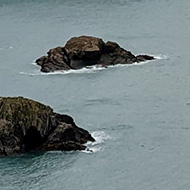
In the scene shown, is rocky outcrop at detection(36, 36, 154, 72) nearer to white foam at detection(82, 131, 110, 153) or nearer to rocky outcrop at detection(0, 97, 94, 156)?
white foam at detection(82, 131, 110, 153)

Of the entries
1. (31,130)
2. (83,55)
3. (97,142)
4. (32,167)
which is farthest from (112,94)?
(32,167)

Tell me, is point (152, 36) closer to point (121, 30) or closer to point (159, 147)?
point (121, 30)

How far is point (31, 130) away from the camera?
158 ft

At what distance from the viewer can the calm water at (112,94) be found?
45.7 meters

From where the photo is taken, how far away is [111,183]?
145 ft

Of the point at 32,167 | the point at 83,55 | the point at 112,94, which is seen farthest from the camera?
the point at 83,55

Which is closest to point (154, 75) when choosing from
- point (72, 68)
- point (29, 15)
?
point (72, 68)

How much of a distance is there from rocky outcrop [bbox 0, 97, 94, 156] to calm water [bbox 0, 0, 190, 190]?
759mm

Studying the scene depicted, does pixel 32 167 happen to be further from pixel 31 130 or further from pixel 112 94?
pixel 112 94

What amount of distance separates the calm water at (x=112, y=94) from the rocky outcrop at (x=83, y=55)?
1.40 meters

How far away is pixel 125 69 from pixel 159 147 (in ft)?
81.3

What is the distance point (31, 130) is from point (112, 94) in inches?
717

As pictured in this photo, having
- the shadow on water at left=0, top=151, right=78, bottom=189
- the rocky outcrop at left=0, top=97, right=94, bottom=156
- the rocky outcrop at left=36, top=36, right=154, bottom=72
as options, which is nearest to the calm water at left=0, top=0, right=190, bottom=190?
the shadow on water at left=0, top=151, right=78, bottom=189

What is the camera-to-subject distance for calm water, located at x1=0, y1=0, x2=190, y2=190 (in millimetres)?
45719
